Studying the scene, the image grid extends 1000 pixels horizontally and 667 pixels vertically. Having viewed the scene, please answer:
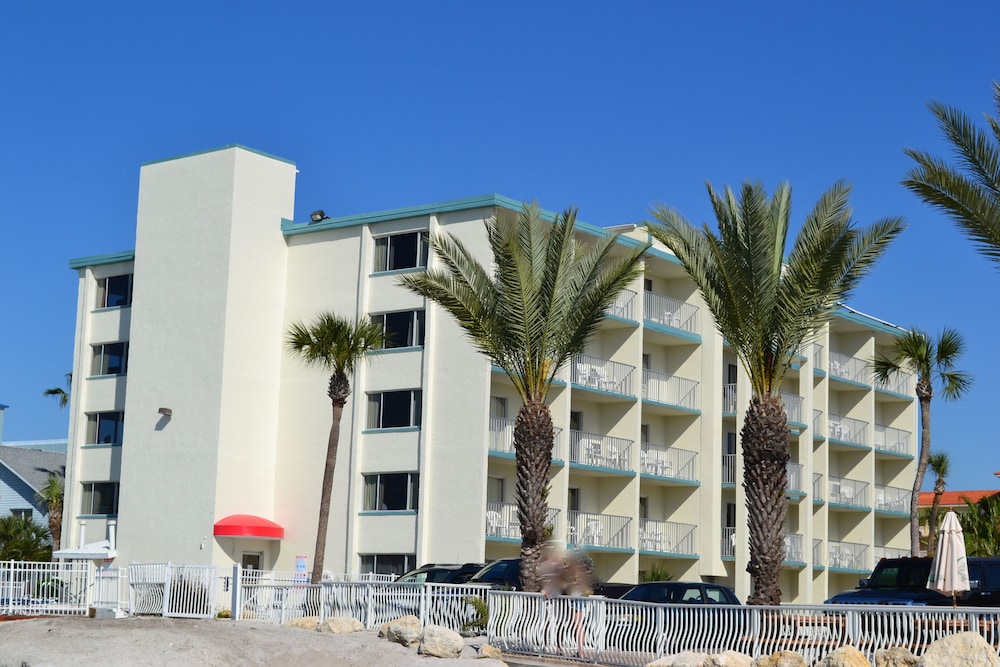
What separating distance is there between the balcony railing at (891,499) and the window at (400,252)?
27.6 metres

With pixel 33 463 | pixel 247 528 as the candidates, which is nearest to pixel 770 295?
pixel 247 528

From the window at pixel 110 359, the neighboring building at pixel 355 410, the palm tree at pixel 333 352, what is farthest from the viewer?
the window at pixel 110 359

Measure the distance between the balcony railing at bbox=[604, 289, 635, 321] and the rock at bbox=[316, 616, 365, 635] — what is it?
2045 centimetres

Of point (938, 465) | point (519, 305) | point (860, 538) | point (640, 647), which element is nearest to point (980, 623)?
point (640, 647)

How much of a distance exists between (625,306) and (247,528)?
581 inches

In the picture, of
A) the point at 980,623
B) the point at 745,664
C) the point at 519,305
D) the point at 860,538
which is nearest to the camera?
the point at 980,623

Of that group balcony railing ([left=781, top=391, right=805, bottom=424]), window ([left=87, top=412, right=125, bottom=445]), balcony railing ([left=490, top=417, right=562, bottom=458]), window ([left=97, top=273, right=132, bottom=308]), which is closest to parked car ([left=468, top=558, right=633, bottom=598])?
balcony railing ([left=490, top=417, right=562, bottom=458])

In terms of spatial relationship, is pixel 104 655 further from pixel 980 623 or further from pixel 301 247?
pixel 301 247

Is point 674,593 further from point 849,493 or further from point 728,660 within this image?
point 849,493

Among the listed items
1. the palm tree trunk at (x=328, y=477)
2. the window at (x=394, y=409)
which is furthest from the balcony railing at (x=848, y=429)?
the palm tree trunk at (x=328, y=477)

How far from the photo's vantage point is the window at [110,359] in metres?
48.4

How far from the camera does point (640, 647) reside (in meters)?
20.5

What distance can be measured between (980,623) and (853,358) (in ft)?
143

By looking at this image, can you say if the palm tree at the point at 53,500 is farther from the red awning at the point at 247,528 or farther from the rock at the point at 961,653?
the rock at the point at 961,653
